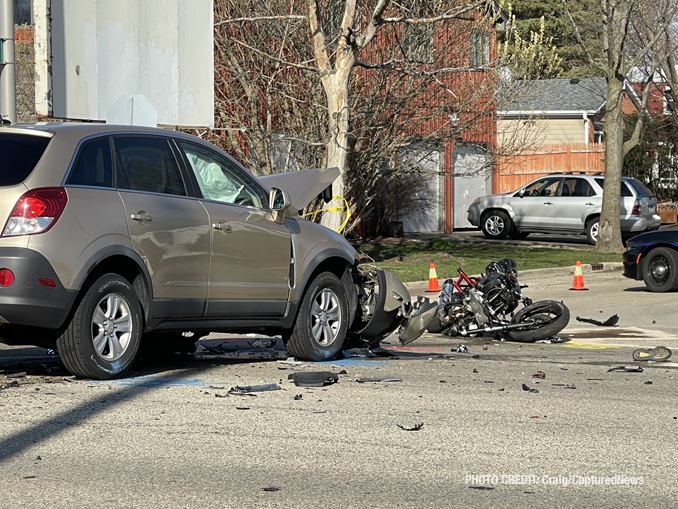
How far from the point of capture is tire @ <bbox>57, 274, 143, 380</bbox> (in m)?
7.32

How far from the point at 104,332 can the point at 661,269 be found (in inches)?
485

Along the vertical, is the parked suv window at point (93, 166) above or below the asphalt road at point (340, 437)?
above

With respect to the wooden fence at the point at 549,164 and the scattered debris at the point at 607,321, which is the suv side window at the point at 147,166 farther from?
the wooden fence at the point at 549,164

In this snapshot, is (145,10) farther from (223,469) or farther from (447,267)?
(223,469)

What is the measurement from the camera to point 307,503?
15.7 ft

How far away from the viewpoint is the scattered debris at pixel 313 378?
7.77m

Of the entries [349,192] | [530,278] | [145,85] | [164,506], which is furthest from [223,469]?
[349,192]

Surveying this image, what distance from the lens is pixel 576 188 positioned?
29.5 metres

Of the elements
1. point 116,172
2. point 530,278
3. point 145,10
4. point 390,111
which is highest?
point 145,10

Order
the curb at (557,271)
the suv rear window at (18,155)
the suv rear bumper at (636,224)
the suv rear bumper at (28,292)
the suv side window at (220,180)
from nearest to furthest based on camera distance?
the suv rear bumper at (28,292) < the suv rear window at (18,155) < the suv side window at (220,180) < the curb at (557,271) < the suv rear bumper at (636,224)

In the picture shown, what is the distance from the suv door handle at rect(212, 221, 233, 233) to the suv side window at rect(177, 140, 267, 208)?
237 millimetres

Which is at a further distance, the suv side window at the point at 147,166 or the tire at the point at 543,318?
the tire at the point at 543,318

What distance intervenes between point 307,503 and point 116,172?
3.60 metres

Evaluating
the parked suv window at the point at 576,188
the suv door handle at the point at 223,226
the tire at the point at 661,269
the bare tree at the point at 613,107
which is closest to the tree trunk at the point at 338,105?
the tire at the point at 661,269
